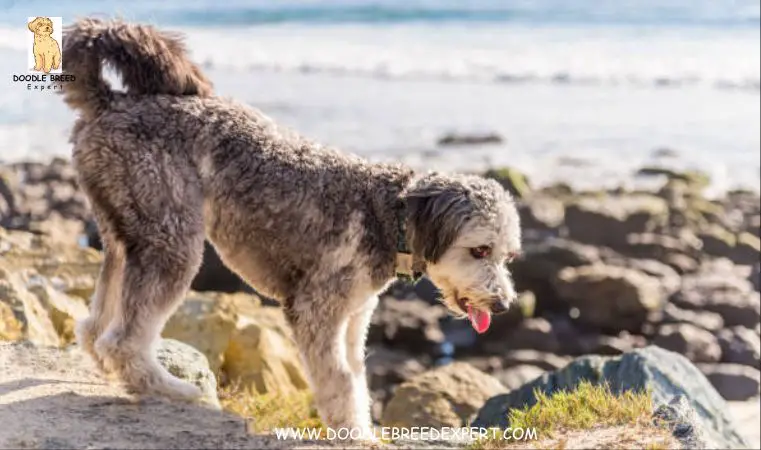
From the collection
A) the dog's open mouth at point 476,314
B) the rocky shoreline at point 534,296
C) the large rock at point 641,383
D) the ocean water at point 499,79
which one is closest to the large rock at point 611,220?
the rocky shoreline at point 534,296

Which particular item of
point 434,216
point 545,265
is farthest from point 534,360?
point 434,216

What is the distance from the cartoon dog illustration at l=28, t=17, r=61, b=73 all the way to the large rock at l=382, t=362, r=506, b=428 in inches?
163

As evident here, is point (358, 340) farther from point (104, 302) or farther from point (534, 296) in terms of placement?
point (534, 296)

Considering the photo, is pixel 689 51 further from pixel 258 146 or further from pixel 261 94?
pixel 258 146

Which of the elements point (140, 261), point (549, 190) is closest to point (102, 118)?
point (140, 261)

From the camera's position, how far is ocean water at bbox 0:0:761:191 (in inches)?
795

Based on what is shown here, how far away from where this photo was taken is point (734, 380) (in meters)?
12.1

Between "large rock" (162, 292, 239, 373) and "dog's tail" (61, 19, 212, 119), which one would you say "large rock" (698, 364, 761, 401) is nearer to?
"large rock" (162, 292, 239, 373)

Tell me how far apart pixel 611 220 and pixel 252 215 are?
10.8 m

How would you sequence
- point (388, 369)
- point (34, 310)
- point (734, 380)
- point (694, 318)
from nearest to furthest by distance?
point (34, 310)
point (734, 380)
point (388, 369)
point (694, 318)

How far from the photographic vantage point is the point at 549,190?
17906 mm

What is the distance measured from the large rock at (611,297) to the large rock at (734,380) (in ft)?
4.93

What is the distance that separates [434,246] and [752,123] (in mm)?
17976

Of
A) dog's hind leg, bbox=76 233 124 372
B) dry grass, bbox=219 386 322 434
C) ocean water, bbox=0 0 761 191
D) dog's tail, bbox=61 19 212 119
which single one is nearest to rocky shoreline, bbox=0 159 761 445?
dry grass, bbox=219 386 322 434
